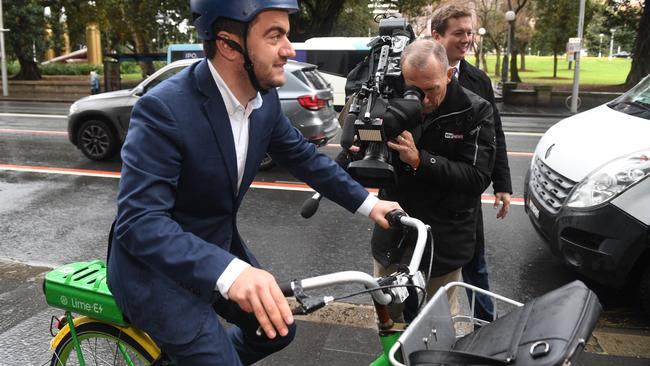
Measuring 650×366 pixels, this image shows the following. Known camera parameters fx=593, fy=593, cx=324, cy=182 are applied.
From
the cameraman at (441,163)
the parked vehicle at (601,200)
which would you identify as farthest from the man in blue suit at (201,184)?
the parked vehicle at (601,200)

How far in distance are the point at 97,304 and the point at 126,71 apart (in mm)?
36501

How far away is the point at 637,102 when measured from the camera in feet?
15.6

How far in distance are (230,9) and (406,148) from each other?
90 centimetres

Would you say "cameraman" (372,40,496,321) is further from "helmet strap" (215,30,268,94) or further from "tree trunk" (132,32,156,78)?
"tree trunk" (132,32,156,78)

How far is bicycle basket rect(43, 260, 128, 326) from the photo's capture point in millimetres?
2084

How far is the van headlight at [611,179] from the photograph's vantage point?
353 cm

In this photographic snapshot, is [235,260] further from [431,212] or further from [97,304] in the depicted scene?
[431,212]

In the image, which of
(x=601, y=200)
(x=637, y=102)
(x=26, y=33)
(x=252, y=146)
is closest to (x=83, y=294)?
(x=252, y=146)

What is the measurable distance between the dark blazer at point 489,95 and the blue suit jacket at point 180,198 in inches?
51.4

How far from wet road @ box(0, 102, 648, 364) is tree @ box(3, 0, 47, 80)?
19162 mm

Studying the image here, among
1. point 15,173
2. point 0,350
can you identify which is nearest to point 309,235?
point 0,350

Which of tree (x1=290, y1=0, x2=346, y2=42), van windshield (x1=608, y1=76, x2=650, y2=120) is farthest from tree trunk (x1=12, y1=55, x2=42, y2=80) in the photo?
van windshield (x1=608, y1=76, x2=650, y2=120)

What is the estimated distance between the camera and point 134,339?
2.14 metres

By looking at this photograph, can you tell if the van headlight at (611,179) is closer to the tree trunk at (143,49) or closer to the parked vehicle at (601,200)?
the parked vehicle at (601,200)
